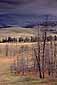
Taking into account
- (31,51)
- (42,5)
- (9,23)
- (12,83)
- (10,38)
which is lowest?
(12,83)

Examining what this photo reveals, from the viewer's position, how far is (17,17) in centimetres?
188

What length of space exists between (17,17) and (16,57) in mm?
352

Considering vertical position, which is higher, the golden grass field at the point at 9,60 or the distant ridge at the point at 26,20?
the distant ridge at the point at 26,20

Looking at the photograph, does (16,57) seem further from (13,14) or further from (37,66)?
(13,14)

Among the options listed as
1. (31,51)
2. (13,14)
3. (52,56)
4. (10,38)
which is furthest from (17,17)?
(52,56)

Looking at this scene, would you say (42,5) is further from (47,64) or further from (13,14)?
(47,64)

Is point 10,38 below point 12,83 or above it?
above

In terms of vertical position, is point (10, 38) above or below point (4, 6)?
below

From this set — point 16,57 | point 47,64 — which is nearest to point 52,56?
point 47,64

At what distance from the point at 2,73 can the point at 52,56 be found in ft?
1.53

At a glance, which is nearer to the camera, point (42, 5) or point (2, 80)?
point (2, 80)

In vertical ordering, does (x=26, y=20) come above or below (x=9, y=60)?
above

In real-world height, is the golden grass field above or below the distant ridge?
below

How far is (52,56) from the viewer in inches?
75.0
